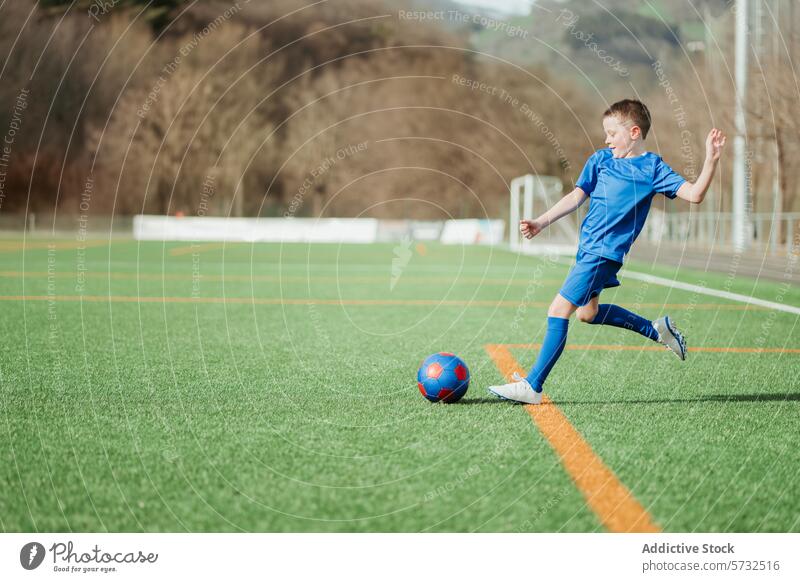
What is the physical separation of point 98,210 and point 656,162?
5479 cm

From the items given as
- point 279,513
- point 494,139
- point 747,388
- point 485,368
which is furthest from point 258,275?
point 494,139

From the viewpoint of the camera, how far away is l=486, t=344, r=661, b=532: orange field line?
3.15m

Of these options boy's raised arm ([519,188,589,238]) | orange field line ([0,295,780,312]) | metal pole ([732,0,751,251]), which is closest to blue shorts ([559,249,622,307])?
boy's raised arm ([519,188,589,238])

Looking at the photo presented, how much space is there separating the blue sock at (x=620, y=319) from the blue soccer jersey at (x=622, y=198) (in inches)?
25.7

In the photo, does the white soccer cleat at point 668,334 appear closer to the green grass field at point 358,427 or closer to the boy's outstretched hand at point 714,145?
the green grass field at point 358,427

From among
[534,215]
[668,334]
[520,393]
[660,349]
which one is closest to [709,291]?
[660,349]

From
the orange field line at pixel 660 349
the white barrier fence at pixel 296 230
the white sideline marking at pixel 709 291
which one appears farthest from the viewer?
the white barrier fence at pixel 296 230

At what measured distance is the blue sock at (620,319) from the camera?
5711mm

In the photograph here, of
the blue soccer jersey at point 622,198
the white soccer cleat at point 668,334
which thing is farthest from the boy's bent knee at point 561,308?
the white soccer cleat at point 668,334

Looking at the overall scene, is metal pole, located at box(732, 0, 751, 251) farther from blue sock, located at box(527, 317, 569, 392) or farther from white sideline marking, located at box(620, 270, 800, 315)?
blue sock, located at box(527, 317, 569, 392)

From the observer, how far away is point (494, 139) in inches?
2096

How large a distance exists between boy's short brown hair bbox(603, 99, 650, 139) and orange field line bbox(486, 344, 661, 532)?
1.67 meters

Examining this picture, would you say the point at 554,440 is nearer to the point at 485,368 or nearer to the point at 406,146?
the point at 485,368
